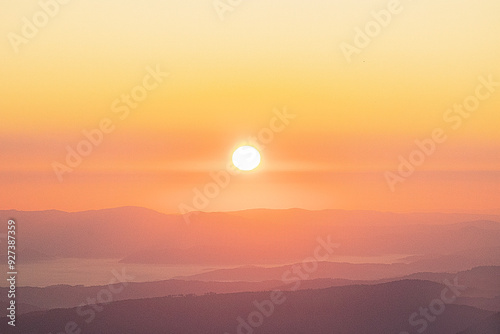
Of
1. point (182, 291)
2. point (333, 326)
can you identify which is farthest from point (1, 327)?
point (333, 326)
